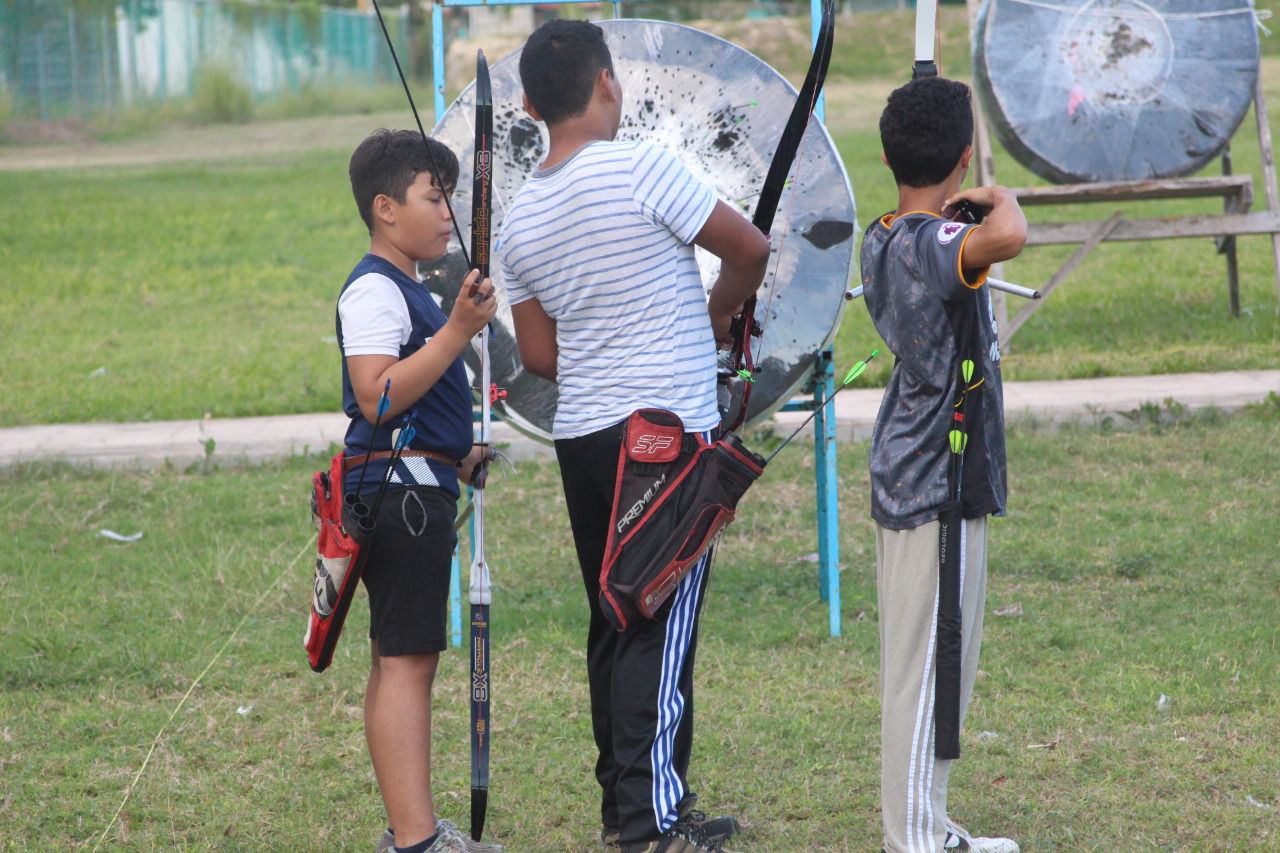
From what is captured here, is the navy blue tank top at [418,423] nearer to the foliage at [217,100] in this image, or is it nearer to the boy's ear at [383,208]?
the boy's ear at [383,208]

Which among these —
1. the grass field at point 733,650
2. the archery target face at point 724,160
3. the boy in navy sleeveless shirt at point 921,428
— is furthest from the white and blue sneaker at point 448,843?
the archery target face at point 724,160

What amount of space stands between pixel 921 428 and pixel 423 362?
0.98 m

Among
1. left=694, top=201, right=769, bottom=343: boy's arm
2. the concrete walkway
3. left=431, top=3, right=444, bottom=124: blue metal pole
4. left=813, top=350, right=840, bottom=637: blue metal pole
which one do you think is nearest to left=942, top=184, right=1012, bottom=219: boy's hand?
left=694, top=201, right=769, bottom=343: boy's arm

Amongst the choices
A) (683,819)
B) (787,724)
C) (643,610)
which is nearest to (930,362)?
(643,610)

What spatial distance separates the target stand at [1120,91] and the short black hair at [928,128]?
5.53 meters

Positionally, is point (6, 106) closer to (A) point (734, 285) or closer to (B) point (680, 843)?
(A) point (734, 285)

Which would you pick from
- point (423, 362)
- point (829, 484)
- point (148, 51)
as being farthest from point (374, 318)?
point (148, 51)

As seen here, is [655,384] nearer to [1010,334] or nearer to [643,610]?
[643,610]

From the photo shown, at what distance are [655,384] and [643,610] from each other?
1.50 ft

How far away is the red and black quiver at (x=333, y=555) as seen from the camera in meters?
3.17

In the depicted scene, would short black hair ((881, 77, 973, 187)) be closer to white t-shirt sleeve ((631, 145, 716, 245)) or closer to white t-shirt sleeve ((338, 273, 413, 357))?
white t-shirt sleeve ((631, 145, 716, 245))

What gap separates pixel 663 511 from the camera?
3.15 m

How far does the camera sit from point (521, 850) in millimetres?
3535

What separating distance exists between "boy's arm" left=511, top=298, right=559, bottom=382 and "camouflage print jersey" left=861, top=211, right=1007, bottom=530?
2.28 feet
